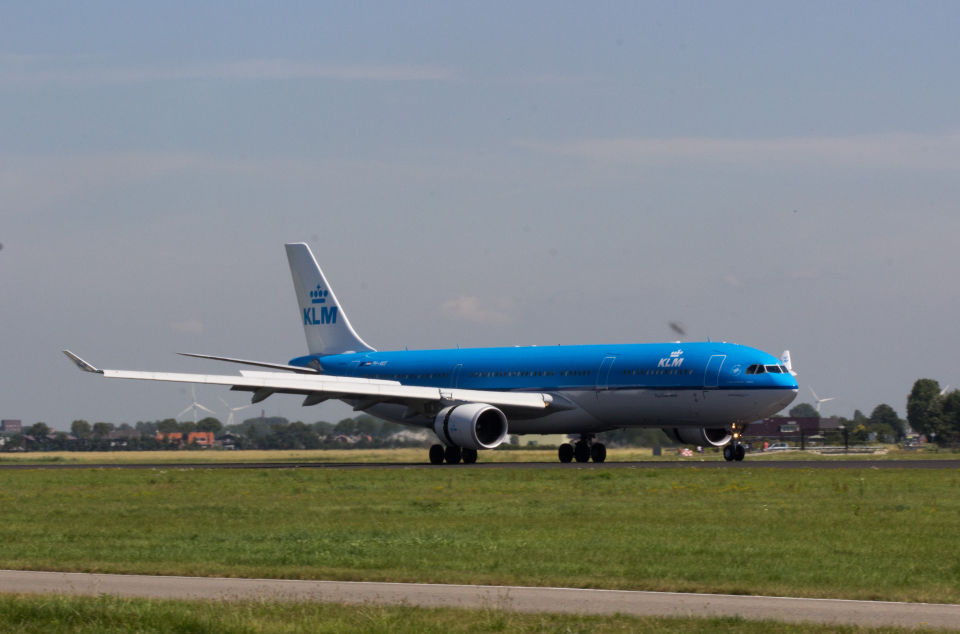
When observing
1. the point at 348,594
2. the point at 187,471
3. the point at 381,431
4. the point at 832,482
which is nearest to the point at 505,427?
the point at 187,471

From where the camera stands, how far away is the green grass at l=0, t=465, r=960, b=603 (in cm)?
1948

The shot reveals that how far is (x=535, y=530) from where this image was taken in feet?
84.0

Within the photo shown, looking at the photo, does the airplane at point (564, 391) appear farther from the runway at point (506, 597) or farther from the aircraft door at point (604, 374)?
the runway at point (506, 597)

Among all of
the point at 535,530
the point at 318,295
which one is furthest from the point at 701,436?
the point at 535,530

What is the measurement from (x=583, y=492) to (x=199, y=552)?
1445cm

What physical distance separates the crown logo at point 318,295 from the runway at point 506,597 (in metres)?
50.1

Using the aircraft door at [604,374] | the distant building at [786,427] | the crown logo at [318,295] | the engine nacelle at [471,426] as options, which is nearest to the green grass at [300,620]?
the engine nacelle at [471,426]

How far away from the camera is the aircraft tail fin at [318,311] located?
68438 mm

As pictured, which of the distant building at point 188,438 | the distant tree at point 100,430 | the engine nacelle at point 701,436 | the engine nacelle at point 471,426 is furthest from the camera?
the distant tree at point 100,430

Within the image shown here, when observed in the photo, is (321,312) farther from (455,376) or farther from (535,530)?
(535,530)

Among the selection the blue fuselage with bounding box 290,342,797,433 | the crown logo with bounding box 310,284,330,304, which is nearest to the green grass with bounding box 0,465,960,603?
the blue fuselage with bounding box 290,342,797,433

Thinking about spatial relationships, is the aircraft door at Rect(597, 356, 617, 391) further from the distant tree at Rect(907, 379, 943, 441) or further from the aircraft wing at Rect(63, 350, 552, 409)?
the distant tree at Rect(907, 379, 943, 441)

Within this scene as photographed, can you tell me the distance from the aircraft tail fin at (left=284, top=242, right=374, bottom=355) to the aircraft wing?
37.4 feet

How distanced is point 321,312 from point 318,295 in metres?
1.12
